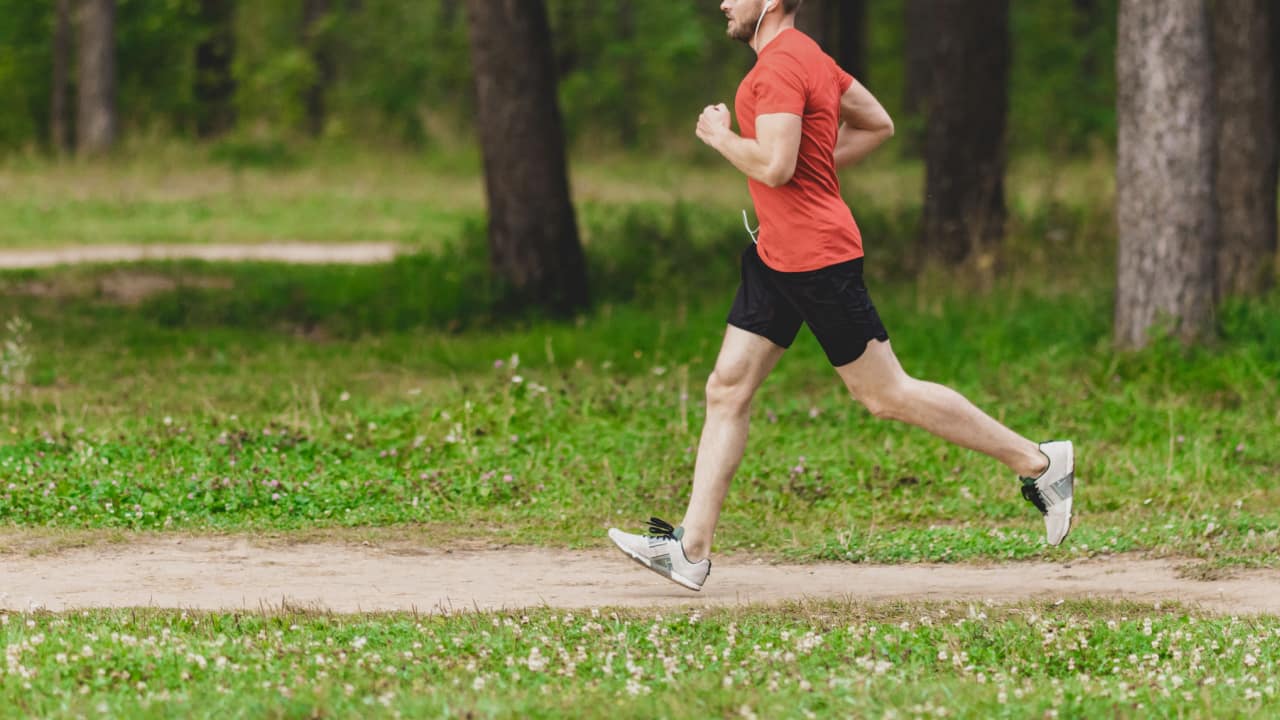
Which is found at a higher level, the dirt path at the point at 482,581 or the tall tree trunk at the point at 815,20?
the tall tree trunk at the point at 815,20

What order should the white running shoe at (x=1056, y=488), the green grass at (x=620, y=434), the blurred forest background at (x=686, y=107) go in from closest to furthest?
the white running shoe at (x=1056, y=488) < the green grass at (x=620, y=434) < the blurred forest background at (x=686, y=107)

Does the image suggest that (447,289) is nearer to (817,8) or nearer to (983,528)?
(817,8)

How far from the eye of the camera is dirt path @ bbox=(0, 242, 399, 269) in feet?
54.0

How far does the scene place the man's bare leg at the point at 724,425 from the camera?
20.1 feet

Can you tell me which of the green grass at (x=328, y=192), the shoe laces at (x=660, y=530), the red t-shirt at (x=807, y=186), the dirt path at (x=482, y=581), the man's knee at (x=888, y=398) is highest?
the red t-shirt at (x=807, y=186)

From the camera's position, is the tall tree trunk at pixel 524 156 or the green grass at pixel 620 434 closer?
the green grass at pixel 620 434

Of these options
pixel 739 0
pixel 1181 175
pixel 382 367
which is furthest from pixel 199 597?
pixel 1181 175

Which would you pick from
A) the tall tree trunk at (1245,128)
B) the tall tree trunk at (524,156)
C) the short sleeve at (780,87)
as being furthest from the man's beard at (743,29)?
the tall tree trunk at (1245,128)

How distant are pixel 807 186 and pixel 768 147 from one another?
0.26 m

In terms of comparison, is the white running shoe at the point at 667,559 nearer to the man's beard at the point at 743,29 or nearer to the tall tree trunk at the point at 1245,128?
the man's beard at the point at 743,29

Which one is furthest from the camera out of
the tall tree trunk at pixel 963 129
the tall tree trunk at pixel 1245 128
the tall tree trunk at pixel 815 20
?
the tall tree trunk at pixel 815 20

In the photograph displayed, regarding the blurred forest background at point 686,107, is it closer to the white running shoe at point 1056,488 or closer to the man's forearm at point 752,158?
the white running shoe at point 1056,488

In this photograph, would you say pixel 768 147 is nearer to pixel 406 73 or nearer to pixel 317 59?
pixel 406 73

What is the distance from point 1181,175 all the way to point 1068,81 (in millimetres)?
24392
